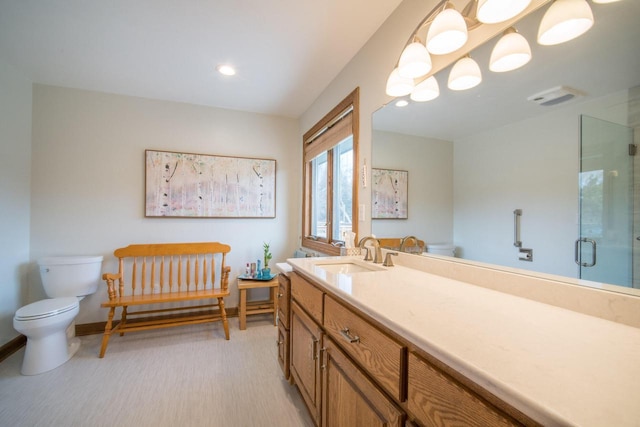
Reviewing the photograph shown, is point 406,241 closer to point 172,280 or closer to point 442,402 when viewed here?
point 442,402

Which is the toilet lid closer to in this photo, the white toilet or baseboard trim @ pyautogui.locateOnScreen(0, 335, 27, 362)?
the white toilet

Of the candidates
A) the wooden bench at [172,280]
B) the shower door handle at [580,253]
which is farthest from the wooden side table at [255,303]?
the shower door handle at [580,253]

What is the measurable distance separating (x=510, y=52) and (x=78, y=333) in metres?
3.95

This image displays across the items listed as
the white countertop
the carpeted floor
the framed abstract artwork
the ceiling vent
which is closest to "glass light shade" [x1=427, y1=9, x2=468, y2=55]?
the ceiling vent

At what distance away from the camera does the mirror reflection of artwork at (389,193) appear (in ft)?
5.37

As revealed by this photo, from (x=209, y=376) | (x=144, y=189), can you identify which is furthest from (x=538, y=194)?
(x=144, y=189)

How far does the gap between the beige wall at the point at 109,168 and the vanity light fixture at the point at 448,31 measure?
2.48 metres

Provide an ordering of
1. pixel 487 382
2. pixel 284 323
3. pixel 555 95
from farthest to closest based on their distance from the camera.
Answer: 1. pixel 284 323
2. pixel 555 95
3. pixel 487 382

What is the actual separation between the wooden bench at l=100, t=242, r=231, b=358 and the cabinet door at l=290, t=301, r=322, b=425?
1168 mm

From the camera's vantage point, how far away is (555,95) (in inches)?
35.6

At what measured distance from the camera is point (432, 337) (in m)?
0.63

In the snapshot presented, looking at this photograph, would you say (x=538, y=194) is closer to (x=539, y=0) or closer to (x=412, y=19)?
(x=539, y=0)

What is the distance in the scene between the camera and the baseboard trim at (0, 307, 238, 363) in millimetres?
2164

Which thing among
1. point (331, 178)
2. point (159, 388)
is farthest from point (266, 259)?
point (159, 388)
